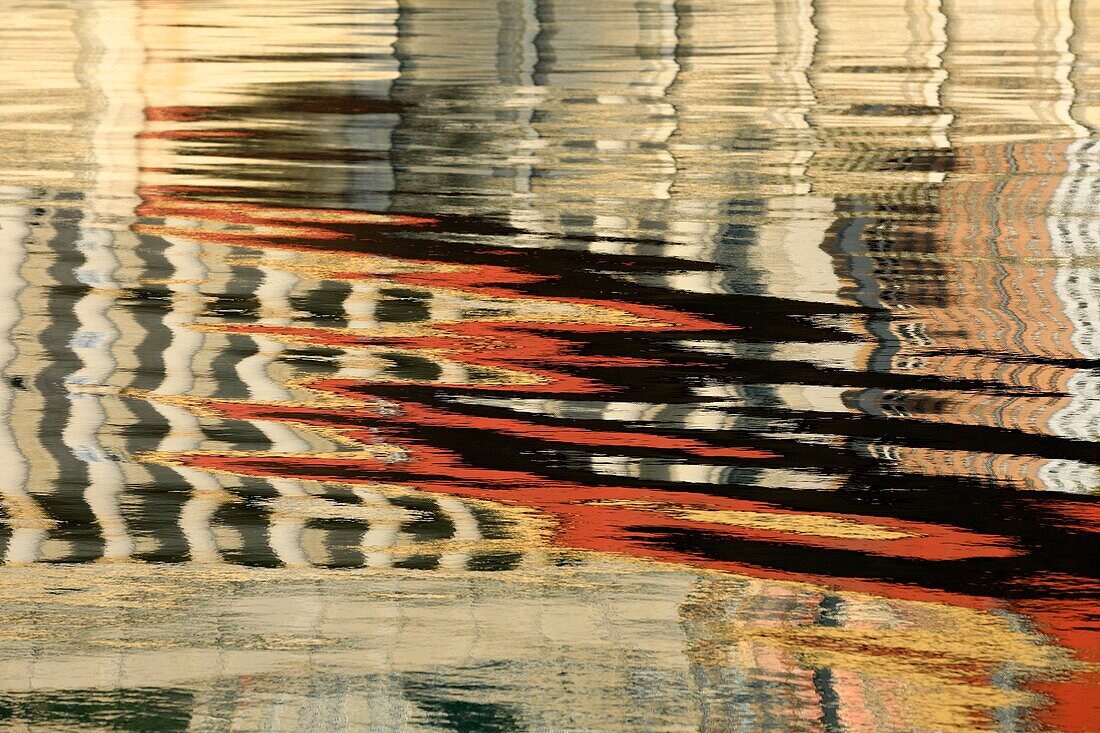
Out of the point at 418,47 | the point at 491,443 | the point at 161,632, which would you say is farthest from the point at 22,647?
the point at 418,47

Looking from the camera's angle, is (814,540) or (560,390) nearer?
(814,540)

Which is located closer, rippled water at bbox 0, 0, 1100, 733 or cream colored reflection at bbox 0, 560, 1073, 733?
cream colored reflection at bbox 0, 560, 1073, 733

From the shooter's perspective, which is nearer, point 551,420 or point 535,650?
point 535,650

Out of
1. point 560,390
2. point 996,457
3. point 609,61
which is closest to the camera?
point 996,457

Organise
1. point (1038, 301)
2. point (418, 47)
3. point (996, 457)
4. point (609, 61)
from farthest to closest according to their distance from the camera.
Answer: point (418, 47) < point (609, 61) < point (1038, 301) < point (996, 457)

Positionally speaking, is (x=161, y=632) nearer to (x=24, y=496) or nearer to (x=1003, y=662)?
(x=24, y=496)

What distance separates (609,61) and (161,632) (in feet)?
24.8

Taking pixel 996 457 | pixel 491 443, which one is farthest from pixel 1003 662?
pixel 491 443

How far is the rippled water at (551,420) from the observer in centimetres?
239

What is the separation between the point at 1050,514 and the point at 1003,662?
630 millimetres

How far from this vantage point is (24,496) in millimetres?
3061

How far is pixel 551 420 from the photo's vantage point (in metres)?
3.52

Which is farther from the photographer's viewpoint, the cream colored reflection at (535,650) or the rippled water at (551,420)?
the rippled water at (551,420)

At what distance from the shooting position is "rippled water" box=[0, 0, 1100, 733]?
7.85 feet
